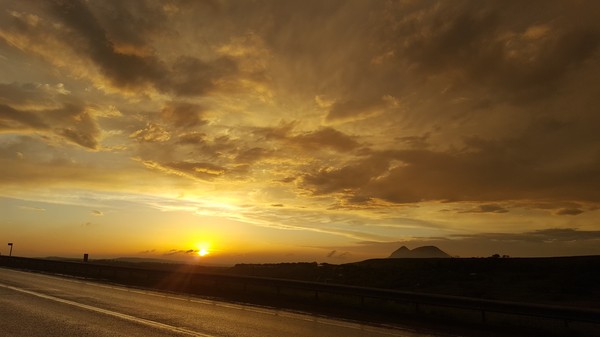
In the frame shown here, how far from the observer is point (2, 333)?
332 inches

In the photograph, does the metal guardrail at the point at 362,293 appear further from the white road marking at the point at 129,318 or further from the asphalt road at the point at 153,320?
the white road marking at the point at 129,318

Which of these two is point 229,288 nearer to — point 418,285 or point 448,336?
point 418,285

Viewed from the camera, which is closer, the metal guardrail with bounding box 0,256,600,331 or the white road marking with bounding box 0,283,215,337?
the white road marking with bounding box 0,283,215,337

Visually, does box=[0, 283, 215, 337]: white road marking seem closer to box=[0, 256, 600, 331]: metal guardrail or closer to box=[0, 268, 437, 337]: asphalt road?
box=[0, 268, 437, 337]: asphalt road

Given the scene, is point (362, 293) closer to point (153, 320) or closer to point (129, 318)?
point (153, 320)

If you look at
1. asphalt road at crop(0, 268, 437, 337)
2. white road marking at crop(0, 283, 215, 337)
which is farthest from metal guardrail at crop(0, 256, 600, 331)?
white road marking at crop(0, 283, 215, 337)

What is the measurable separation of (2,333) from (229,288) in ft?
49.7

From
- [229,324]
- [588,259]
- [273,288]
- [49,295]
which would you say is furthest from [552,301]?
[49,295]

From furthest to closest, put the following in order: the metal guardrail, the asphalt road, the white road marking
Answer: the metal guardrail
the white road marking
the asphalt road

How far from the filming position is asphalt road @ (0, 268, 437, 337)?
30.2 ft

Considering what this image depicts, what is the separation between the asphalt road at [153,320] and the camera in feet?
30.2

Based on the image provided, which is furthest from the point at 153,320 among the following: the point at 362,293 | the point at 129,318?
the point at 362,293

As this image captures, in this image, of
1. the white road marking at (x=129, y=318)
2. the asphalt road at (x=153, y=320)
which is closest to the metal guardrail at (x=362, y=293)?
the asphalt road at (x=153, y=320)

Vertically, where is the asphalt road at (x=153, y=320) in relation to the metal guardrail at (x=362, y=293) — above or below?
below
